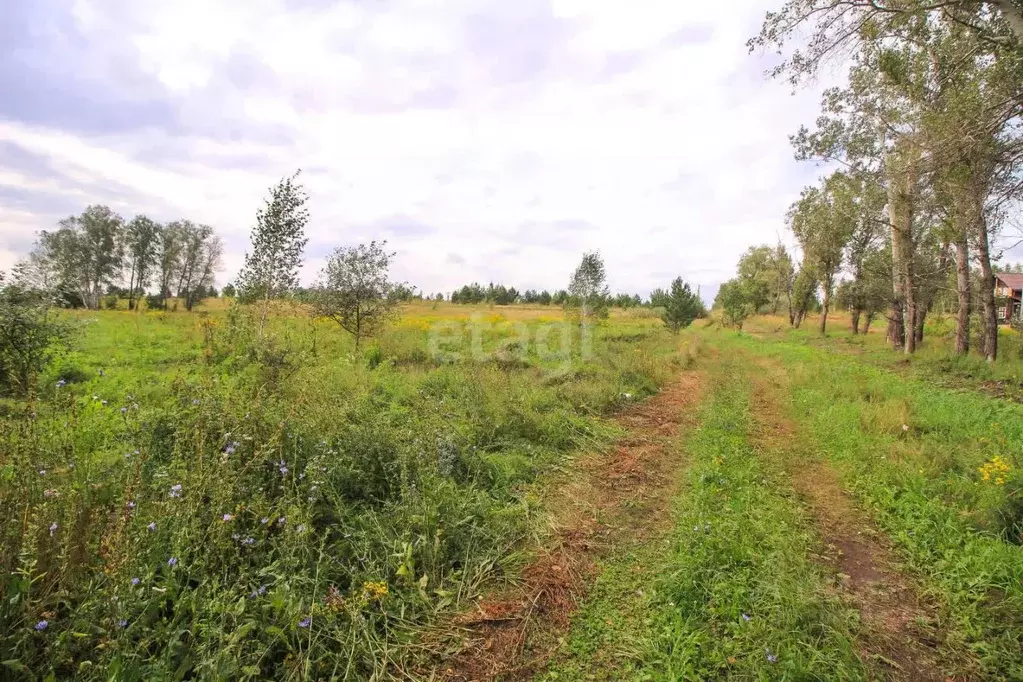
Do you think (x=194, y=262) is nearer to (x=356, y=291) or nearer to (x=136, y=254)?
(x=136, y=254)

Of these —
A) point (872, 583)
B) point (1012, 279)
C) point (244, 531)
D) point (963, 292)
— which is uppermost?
point (1012, 279)

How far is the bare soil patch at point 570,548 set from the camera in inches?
127

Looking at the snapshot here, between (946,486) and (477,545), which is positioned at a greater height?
(946,486)

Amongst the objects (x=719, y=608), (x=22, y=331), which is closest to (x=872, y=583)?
(x=719, y=608)

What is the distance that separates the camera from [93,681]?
2424 mm

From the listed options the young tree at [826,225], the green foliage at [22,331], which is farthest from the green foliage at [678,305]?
the green foliage at [22,331]

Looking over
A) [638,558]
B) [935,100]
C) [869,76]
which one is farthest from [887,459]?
[869,76]

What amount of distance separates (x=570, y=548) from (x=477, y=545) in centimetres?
93

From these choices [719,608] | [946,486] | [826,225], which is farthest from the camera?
[826,225]

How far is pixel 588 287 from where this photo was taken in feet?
106

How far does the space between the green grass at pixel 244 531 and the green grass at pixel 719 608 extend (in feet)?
3.38

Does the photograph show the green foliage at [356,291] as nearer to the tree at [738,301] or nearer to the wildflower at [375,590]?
the wildflower at [375,590]

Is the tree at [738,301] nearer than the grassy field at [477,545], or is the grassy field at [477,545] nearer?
the grassy field at [477,545]

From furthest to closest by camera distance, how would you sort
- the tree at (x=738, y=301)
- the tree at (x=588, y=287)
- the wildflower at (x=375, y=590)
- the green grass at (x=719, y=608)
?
the tree at (x=738, y=301) < the tree at (x=588, y=287) < the wildflower at (x=375, y=590) < the green grass at (x=719, y=608)
